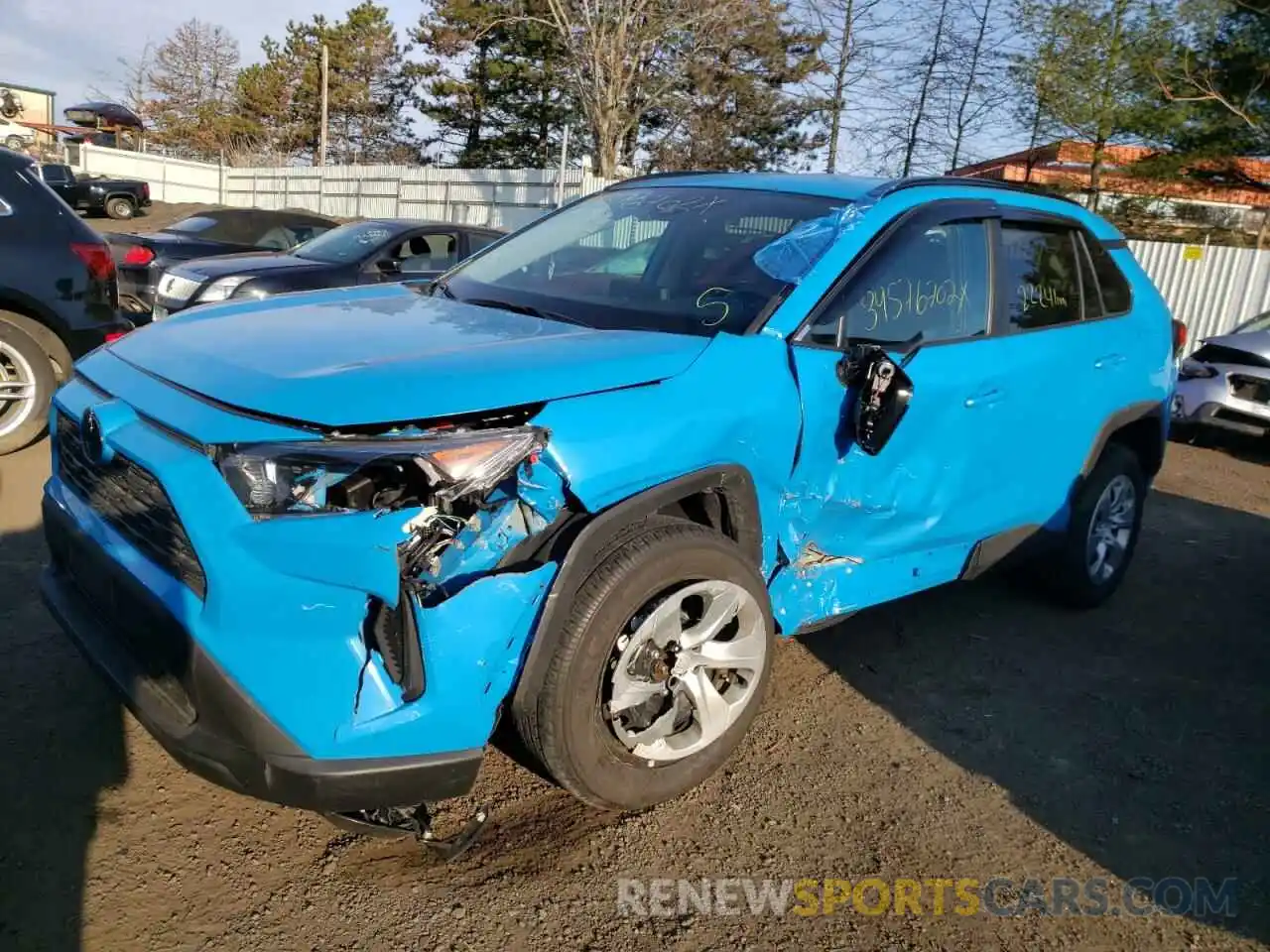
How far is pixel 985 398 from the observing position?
11.4ft

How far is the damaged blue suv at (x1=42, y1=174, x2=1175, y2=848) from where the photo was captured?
2.10 meters

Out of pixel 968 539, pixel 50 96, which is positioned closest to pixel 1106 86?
pixel 968 539

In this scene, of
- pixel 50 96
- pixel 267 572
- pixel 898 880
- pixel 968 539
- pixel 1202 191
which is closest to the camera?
pixel 267 572

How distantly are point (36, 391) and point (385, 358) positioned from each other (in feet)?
13.3

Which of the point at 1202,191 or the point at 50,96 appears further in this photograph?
the point at 50,96

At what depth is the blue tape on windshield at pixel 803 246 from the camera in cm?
306

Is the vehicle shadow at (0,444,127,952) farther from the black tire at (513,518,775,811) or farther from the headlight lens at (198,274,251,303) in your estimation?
the headlight lens at (198,274,251,303)

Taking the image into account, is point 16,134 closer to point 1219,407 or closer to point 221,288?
point 221,288

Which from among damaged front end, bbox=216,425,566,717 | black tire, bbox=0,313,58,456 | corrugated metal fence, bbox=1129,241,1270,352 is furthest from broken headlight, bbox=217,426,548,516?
corrugated metal fence, bbox=1129,241,1270,352

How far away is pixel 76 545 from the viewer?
2.60 metres

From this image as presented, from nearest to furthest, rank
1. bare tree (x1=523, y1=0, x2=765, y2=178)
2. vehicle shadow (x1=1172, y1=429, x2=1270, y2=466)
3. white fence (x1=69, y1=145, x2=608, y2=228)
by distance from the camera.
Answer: vehicle shadow (x1=1172, y1=429, x2=1270, y2=466) < bare tree (x1=523, y1=0, x2=765, y2=178) < white fence (x1=69, y1=145, x2=608, y2=228)

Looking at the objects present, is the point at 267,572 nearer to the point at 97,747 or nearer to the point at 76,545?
the point at 76,545

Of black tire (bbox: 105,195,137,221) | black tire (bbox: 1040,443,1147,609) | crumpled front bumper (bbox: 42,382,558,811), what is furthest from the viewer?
black tire (bbox: 105,195,137,221)

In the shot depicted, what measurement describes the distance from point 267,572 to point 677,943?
4.28ft
